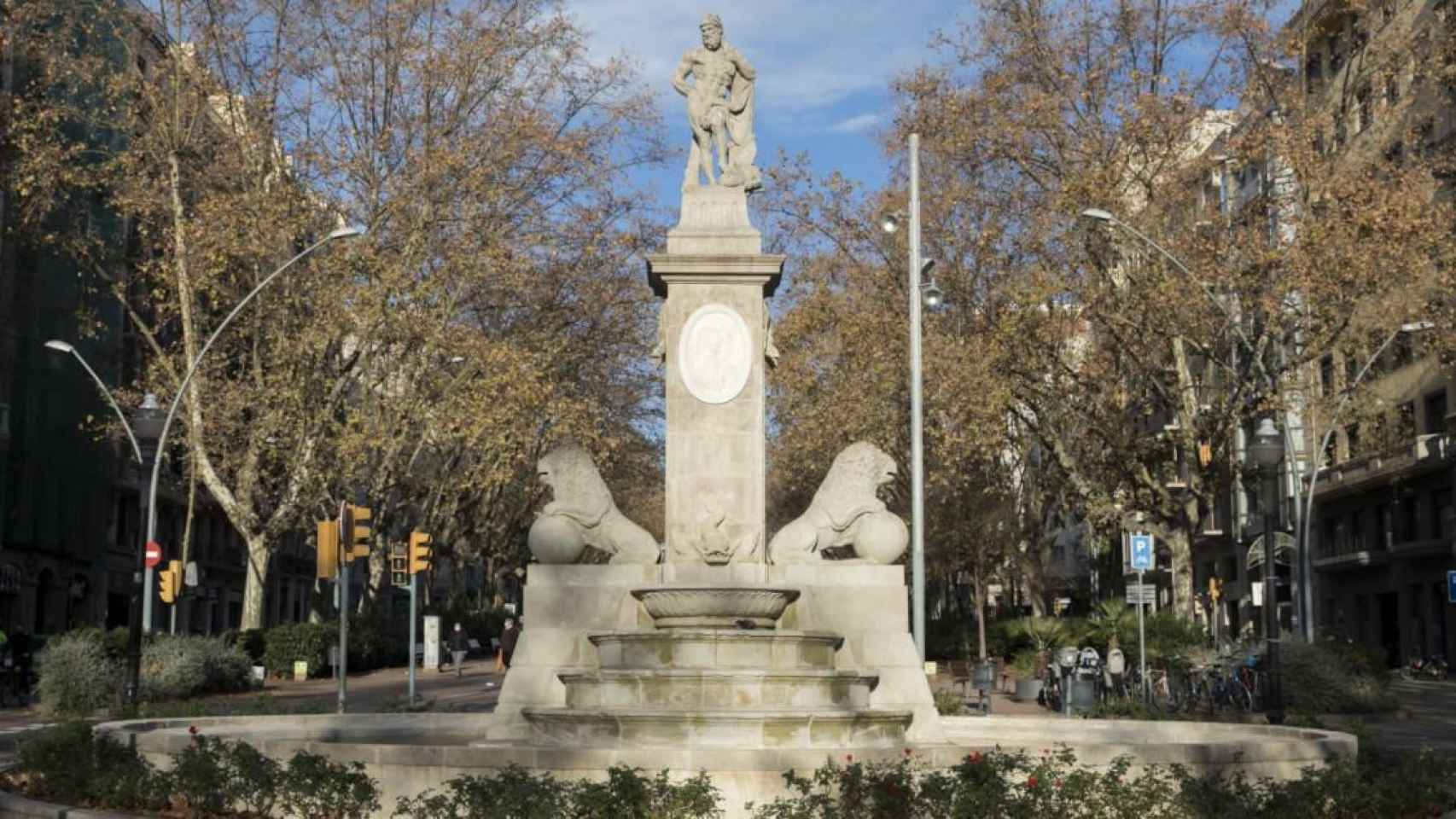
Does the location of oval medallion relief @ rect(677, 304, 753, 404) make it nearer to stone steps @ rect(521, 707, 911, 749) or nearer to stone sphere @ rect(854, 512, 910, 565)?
stone sphere @ rect(854, 512, 910, 565)

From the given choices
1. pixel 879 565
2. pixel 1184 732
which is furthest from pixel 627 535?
pixel 1184 732

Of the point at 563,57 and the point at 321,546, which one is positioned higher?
the point at 563,57

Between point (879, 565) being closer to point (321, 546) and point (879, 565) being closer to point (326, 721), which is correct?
point (326, 721)

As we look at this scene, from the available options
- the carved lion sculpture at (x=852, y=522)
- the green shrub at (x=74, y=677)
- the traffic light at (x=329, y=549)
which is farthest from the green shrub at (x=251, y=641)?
the carved lion sculpture at (x=852, y=522)

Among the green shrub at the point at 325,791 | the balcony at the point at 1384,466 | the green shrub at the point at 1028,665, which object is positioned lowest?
the green shrub at the point at 325,791

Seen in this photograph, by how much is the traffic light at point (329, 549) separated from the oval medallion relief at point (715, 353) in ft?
32.0

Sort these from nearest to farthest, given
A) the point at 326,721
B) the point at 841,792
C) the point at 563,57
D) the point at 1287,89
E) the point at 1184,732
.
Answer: the point at 841,792, the point at 1184,732, the point at 326,721, the point at 1287,89, the point at 563,57

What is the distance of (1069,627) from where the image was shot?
A: 4316cm

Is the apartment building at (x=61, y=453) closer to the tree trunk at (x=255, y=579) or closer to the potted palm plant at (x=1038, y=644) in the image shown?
the tree trunk at (x=255, y=579)

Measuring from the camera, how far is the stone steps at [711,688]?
47.8 feet

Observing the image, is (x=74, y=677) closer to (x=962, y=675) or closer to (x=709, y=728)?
(x=709, y=728)

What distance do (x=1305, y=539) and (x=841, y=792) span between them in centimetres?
2896

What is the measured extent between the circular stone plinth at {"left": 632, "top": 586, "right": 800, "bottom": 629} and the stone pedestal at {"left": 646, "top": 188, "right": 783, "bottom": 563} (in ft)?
3.56

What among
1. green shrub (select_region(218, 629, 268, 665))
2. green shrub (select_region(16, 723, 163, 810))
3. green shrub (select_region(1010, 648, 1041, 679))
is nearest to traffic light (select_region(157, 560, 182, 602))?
green shrub (select_region(218, 629, 268, 665))
